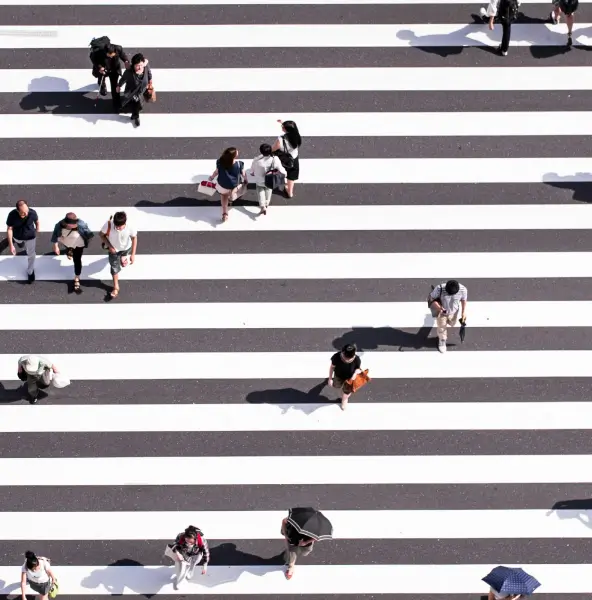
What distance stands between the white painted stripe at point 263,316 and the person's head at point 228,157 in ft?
6.49

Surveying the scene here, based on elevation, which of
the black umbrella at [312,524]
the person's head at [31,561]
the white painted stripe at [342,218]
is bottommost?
the person's head at [31,561]

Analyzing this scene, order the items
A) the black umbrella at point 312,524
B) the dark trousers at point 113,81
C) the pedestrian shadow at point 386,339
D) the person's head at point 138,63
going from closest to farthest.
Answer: the black umbrella at point 312,524
the pedestrian shadow at point 386,339
the person's head at point 138,63
the dark trousers at point 113,81

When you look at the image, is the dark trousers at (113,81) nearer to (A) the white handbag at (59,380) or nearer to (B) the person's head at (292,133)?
(B) the person's head at (292,133)

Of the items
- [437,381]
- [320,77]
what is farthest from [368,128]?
[437,381]

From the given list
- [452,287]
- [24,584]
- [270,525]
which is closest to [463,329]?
[452,287]

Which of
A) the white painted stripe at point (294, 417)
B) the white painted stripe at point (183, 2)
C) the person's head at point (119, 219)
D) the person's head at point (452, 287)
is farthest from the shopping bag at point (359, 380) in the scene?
the white painted stripe at point (183, 2)

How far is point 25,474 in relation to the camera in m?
15.0

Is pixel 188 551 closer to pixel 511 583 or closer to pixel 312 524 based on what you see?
pixel 312 524

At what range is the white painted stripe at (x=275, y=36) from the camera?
1794 centimetres

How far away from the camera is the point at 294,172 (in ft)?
53.5

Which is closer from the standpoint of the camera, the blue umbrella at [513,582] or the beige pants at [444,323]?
the blue umbrella at [513,582]

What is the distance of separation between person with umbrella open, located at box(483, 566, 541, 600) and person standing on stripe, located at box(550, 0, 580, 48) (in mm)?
8752

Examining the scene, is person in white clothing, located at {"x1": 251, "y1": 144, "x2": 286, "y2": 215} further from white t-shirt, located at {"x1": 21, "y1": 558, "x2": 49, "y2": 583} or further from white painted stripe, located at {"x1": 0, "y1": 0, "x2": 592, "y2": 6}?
white t-shirt, located at {"x1": 21, "y1": 558, "x2": 49, "y2": 583}

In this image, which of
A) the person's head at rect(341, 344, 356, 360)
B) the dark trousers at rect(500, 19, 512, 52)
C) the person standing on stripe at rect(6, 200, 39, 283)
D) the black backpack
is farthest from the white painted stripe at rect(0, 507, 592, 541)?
the dark trousers at rect(500, 19, 512, 52)
